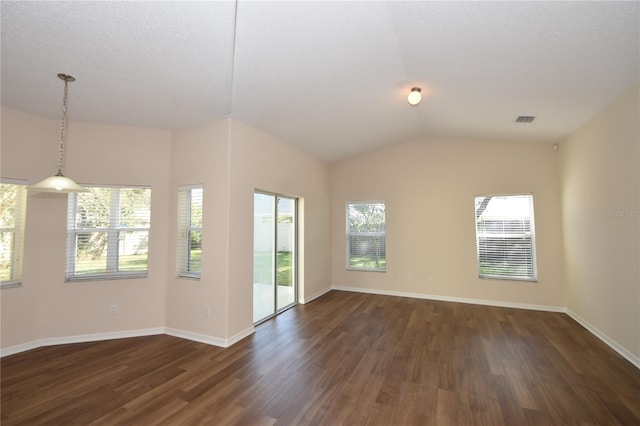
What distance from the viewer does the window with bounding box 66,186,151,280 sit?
3479 millimetres

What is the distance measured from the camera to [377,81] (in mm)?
3203

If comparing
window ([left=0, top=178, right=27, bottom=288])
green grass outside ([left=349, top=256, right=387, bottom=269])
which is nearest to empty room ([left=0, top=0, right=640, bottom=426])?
window ([left=0, top=178, right=27, bottom=288])

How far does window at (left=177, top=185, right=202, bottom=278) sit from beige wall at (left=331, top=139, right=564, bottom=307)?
3386 millimetres

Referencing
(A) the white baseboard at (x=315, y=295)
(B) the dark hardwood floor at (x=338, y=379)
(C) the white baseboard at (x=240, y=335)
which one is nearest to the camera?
(B) the dark hardwood floor at (x=338, y=379)

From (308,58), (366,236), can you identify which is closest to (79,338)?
(308,58)

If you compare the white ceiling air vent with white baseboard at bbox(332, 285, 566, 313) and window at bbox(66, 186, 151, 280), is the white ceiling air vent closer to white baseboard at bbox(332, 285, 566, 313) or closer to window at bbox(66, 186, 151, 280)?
white baseboard at bbox(332, 285, 566, 313)

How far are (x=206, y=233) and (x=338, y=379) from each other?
2296 millimetres

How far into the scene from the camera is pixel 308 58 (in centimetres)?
260

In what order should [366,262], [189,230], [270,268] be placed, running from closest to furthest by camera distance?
1. [189,230]
2. [270,268]
3. [366,262]

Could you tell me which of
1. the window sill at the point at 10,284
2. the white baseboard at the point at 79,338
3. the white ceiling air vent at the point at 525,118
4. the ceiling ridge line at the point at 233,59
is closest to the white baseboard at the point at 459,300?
A: the white ceiling air vent at the point at 525,118

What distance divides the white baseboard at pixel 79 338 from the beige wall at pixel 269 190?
1.28 meters

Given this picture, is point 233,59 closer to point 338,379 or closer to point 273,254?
point 273,254

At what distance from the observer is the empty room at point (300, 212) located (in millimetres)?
2115

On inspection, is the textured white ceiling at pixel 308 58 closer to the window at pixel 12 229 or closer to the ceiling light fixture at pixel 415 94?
the ceiling light fixture at pixel 415 94
